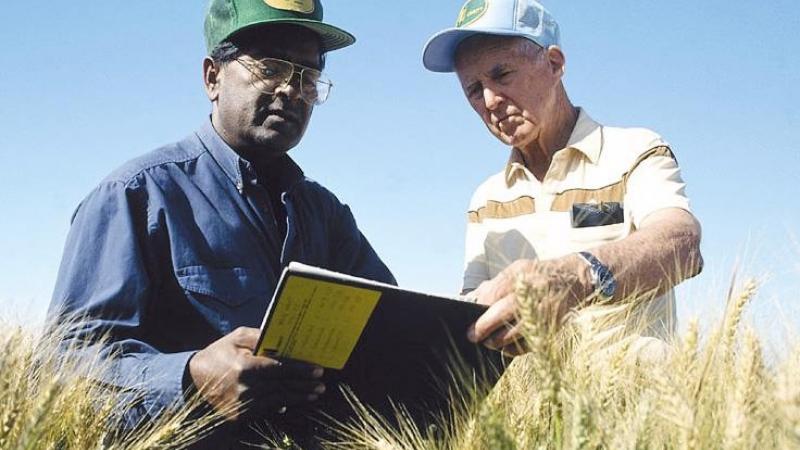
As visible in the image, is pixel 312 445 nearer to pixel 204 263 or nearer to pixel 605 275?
pixel 204 263

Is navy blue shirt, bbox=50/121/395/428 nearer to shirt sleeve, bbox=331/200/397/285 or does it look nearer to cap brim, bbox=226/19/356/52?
shirt sleeve, bbox=331/200/397/285

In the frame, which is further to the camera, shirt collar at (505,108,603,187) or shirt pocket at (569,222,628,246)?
shirt collar at (505,108,603,187)

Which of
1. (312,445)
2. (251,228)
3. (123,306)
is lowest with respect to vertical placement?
(312,445)

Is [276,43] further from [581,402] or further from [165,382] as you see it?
[581,402]

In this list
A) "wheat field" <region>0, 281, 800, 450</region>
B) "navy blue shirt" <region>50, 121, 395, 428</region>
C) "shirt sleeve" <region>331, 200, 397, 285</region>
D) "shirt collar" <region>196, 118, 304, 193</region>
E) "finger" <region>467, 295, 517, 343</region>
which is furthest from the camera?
"shirt sleeve" <region>331, 200, 397, 285</region>

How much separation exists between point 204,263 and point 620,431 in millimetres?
1552

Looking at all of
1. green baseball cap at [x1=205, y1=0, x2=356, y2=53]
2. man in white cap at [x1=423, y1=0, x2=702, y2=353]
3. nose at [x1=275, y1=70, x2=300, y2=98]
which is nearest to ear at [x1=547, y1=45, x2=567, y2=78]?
man in white cap at [x1=423, y1=0, x2=702, y2=353]

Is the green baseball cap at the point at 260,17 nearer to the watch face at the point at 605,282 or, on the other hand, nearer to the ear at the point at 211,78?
the ear at the point at 211,78

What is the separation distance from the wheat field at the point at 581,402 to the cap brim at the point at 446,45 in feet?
5.10

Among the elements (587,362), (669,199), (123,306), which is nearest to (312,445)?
(123,306)

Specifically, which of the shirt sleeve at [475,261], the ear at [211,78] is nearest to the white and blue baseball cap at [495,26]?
the shirt sleeve at [475,261]

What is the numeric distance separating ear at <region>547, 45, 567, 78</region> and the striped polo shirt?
0.22m

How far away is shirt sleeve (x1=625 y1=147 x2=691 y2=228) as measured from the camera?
3.09 m

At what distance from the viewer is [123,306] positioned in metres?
2.45
